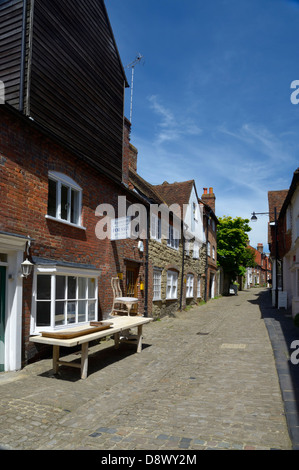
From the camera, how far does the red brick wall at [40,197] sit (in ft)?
25.8

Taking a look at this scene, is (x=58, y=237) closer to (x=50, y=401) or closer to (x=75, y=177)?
(x=75, y=177)

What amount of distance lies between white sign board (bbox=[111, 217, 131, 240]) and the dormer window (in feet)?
5.76

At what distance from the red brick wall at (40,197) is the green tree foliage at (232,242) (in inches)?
965

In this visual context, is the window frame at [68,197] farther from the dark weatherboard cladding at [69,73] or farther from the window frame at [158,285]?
the window frame at [158,285]

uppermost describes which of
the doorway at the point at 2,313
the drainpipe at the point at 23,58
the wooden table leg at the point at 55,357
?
the drainpipe at the point at 23,58

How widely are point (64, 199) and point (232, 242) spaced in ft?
88.5

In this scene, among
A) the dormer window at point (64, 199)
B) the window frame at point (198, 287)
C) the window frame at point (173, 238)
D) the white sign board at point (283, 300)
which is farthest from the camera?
the window frame at point (198, 287)

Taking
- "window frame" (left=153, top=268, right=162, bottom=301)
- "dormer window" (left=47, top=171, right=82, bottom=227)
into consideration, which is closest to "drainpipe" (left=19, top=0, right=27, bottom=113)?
"dormer window" (left=47, top=171, right=82, bottom=227)

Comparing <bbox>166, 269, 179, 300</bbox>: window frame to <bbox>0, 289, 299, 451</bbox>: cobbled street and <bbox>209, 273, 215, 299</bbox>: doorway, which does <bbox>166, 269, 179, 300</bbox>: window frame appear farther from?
<bbox>209, 273, 215, 299</bbox>: doorway

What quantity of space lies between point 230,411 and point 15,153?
6626 mm

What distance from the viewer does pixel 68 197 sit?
33.0ft

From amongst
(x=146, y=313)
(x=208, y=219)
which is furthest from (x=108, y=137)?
(x=208, y=219)

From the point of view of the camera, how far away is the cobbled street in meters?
4.71

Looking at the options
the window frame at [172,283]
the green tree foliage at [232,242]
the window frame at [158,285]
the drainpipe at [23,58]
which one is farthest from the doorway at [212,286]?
the drainpipe at [23,58]
